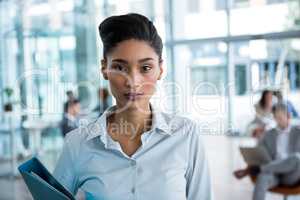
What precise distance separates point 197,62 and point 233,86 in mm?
803

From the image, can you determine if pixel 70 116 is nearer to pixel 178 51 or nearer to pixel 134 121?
pixel 178 51

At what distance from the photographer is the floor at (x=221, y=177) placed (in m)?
4.36

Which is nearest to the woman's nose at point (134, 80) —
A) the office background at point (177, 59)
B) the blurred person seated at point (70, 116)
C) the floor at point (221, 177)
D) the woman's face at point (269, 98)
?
the floor at point (221, 177)

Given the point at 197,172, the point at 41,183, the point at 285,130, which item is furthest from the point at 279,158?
the point at 41,183

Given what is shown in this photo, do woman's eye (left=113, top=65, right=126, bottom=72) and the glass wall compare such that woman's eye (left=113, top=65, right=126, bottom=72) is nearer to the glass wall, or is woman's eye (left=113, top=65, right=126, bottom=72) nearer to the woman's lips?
the woman's lips

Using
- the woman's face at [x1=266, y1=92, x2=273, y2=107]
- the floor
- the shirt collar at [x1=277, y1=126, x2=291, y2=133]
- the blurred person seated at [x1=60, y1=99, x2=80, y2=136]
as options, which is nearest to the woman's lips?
the floor

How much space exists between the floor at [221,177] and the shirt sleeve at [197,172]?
1961 mm

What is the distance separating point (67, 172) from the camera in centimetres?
105

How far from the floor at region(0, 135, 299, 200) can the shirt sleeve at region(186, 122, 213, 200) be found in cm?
196

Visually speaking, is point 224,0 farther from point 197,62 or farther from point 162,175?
point 162,175

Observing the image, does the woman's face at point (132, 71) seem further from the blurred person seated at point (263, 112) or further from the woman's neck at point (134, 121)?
the blurred person seated at point (263, 112)

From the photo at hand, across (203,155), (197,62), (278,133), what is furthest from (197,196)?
(197,62)

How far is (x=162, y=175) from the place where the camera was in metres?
1.02

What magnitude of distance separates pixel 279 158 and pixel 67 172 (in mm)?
3171
